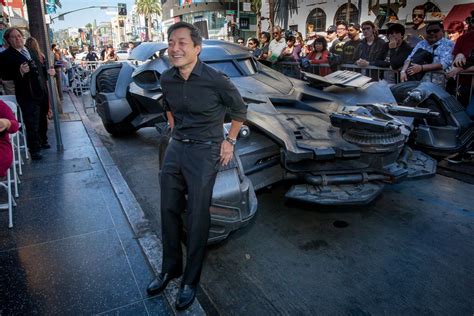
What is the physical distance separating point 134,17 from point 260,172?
9861 centimetres

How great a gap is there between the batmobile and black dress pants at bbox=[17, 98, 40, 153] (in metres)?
2.89

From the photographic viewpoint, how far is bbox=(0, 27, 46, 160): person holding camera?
5293 millimetres

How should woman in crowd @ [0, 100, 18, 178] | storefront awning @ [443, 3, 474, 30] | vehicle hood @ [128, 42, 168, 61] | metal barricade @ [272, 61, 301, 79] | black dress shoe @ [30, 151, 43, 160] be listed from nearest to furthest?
woman in crowd @ [0, 100, 18, 178]
vehicle hood @ [128, 42, 168, 61]
black dress shoe @ [30, 151, 43, 160]
metal barricade @ [272, 61, 301, 79]
storefront awning @ [443, 3, 474, 30]

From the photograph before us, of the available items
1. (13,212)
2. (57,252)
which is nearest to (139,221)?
(57,252)

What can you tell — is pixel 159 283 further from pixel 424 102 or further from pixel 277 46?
pixel 277 46

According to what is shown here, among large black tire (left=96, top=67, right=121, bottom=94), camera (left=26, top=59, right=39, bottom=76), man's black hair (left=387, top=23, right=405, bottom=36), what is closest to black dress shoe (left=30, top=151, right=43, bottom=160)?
camera (left=26, top=59, right=39, bottom=76)

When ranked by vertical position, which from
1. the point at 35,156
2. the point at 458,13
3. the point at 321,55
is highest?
the point at 458,13

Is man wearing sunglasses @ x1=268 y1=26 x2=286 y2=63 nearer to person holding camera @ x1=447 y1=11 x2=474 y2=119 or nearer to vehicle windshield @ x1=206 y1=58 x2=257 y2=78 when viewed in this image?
person holding camera @ x1=447 y1=11 x2=474 y2=119

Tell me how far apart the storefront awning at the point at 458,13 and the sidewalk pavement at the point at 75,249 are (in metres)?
16.4

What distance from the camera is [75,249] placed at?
3217mm

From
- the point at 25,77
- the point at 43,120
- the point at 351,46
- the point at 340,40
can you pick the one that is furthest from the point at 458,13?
the point at 25,77

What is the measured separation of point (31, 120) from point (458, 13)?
56.9 ft

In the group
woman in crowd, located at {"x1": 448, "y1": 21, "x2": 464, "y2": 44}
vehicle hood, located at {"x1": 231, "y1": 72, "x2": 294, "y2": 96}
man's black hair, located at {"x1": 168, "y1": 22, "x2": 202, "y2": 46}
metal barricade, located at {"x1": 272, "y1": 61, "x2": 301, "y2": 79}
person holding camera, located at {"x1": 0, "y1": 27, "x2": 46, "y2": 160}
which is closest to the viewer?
man's black hair, located at {"x1": 168, "y1": 22, "x2": 202, "y2": 46}

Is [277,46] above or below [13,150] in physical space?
above
